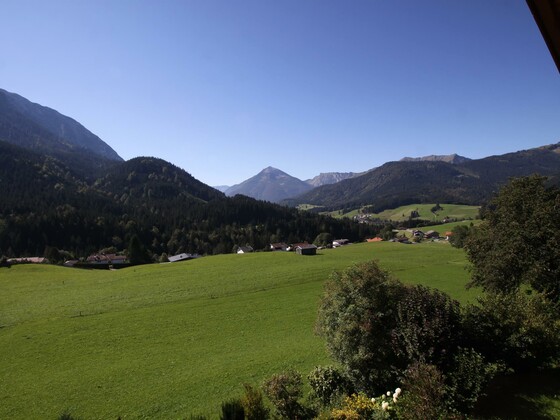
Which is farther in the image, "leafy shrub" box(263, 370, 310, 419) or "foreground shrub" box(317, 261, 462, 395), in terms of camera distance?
"leafy shrub" box(263, 370, 310, 419)

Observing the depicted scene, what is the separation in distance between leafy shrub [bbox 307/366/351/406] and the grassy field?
4625 millimetres

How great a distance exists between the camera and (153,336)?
33.1m

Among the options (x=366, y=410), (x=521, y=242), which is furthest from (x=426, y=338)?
(x=521, y=242)

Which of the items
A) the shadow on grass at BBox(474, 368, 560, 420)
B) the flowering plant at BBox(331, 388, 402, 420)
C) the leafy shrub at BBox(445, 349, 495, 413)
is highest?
the leafy shrub at BBox(445, 349, 495, 413)

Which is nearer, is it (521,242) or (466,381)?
(466,381)

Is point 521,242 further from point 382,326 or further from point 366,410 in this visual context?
point 366,410

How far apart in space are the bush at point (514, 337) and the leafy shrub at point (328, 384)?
6274 millimetres

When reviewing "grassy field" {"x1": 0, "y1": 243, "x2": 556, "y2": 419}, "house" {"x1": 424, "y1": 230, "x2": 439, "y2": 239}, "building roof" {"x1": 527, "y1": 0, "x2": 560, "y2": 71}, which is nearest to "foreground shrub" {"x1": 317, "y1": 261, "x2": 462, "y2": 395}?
"grassy field" {"x1": 0, "y1": 243, "x2": 556, "y2": 419}

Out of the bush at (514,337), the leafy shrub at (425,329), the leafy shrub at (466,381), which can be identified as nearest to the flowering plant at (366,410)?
the leafy shrub at (425,329)

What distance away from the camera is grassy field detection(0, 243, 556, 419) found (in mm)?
21156

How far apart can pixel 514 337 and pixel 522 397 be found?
A: 2514mm

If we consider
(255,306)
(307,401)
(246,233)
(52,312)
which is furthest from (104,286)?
(246,233)

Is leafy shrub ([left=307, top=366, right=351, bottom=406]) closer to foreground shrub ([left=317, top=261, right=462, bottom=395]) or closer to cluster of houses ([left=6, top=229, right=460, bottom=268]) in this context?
foreground shrub ([left=317, top=261, right=462, bottom=395])

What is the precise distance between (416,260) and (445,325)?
66.3 metres
